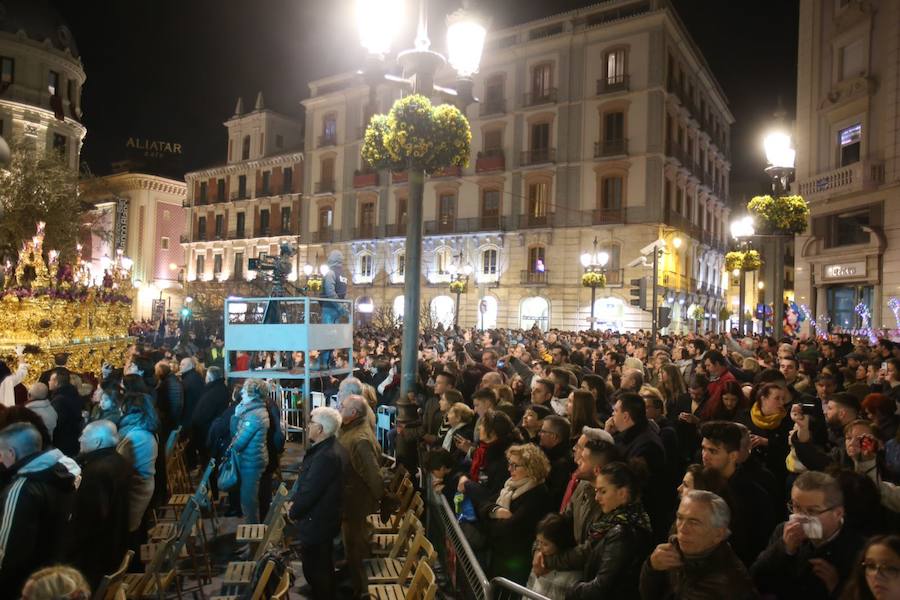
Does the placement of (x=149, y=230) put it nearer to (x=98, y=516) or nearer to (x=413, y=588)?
(x=98, y=516)

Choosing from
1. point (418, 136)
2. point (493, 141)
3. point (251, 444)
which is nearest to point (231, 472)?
point (251, 444)

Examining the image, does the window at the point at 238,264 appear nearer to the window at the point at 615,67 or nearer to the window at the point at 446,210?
the window at the point at 446,210

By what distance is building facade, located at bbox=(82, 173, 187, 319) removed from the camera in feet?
164

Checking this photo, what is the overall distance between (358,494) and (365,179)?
3725 centimetres

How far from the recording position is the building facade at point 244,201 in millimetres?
46062

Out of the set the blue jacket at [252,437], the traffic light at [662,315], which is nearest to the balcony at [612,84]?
the traffic light at [662,315]

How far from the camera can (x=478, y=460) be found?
16.5 ft

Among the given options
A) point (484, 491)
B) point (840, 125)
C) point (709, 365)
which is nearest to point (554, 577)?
point (484, 491)

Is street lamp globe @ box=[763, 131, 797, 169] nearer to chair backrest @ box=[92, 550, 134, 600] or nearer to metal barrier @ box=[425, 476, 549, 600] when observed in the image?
metal barrier @ box=[425, 476, 549, 600]

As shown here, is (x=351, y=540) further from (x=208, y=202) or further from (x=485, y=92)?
(x=208, y=202)

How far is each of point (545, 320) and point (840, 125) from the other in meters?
17.2

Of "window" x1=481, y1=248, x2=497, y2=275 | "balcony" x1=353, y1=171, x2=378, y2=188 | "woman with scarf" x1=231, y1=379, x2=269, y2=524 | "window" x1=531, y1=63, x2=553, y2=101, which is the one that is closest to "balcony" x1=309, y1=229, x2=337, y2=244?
"balcony" x1=353, y1=171, x2=378, y2=188

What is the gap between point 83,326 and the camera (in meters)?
13.8

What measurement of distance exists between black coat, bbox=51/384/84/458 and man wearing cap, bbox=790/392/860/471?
6.96 m
